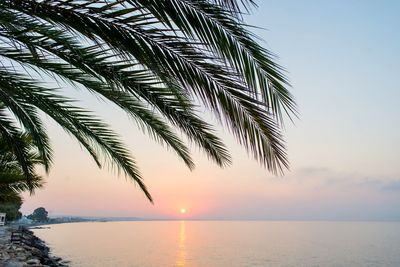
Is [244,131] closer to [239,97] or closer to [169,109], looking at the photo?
[239,97]

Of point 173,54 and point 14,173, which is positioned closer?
point 173,54

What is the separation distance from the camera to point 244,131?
3.01 meters

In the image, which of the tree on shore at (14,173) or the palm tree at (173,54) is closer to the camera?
the palm tree at (173,54)

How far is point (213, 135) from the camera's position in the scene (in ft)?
14.6

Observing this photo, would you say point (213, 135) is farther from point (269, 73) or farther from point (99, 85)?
point (269, 73)

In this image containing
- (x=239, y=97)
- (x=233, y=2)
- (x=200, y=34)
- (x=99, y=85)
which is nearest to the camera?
(x=233, y=2)

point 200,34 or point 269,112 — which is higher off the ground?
point 200,34

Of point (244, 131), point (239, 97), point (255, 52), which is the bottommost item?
point (244, 131)

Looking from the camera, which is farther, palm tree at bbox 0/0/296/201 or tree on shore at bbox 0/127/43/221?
tree on shore at bbox 0/127/43/221

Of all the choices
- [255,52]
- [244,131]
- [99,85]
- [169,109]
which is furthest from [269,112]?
[99,85]

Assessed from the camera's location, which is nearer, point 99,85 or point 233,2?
point 233,2

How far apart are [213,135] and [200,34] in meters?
2.02

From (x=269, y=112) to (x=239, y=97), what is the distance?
0.25 metres

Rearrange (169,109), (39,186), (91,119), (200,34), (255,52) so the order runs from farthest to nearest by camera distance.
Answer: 1. (39,186)
2. (91,119)
3. (169,109)
4. (255,52)
5. (200,34)
